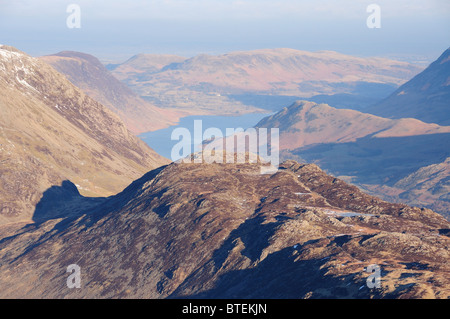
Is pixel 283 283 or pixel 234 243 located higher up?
pixel 283 283

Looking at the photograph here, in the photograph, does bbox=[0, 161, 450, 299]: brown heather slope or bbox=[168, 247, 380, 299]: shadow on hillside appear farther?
bbox=[0, 161, 450, 299]: brown heather slope

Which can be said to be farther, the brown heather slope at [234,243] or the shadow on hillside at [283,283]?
the brown heather slope at [234,243]

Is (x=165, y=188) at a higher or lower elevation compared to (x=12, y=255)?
higher

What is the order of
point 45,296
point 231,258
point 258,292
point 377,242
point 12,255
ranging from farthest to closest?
point 12,255, point 45,296, point 231,258, point 377,242, point 258,292

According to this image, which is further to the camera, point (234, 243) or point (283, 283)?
point (234, 243)

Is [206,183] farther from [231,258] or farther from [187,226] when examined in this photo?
[231,258]

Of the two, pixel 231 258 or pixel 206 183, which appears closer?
pixel 231 258
